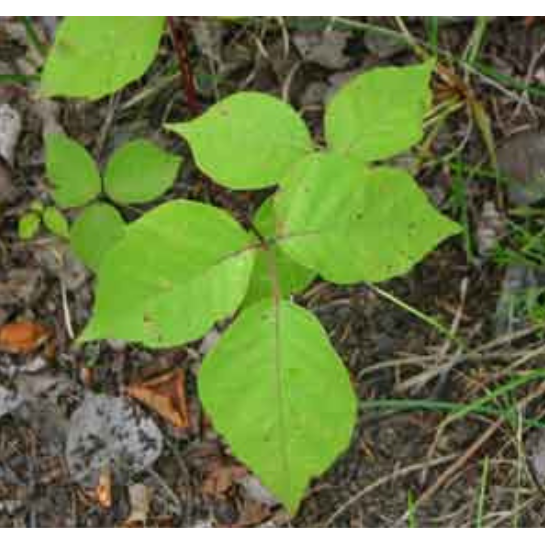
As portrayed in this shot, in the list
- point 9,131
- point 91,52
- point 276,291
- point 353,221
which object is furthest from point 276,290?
point 9,131

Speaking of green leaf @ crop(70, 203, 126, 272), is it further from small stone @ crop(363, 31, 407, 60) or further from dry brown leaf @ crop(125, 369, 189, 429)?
small stone @ crop(363, 31, 407, 60)

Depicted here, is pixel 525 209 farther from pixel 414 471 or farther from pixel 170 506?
pixel 170 506

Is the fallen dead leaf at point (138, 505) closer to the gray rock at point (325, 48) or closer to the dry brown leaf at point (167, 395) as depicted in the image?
the dry brown leaf at point (167, 395)

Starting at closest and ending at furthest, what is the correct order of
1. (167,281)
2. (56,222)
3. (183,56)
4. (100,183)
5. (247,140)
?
1. (167,281)
2. (247,140)
3. (183,56)
4. (100,183)
5. (56,222)

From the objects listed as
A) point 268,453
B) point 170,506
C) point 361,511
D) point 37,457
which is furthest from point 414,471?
point 37,457

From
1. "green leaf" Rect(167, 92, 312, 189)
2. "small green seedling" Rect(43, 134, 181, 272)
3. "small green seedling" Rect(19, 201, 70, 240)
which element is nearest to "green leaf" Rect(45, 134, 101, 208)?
"small green seedling" Rect(43, 134, 181, 272)

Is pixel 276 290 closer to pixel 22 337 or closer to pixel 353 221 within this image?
pixel 353 221

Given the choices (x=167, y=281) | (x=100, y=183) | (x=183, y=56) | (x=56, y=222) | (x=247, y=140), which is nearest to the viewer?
(x=167, y=281)
